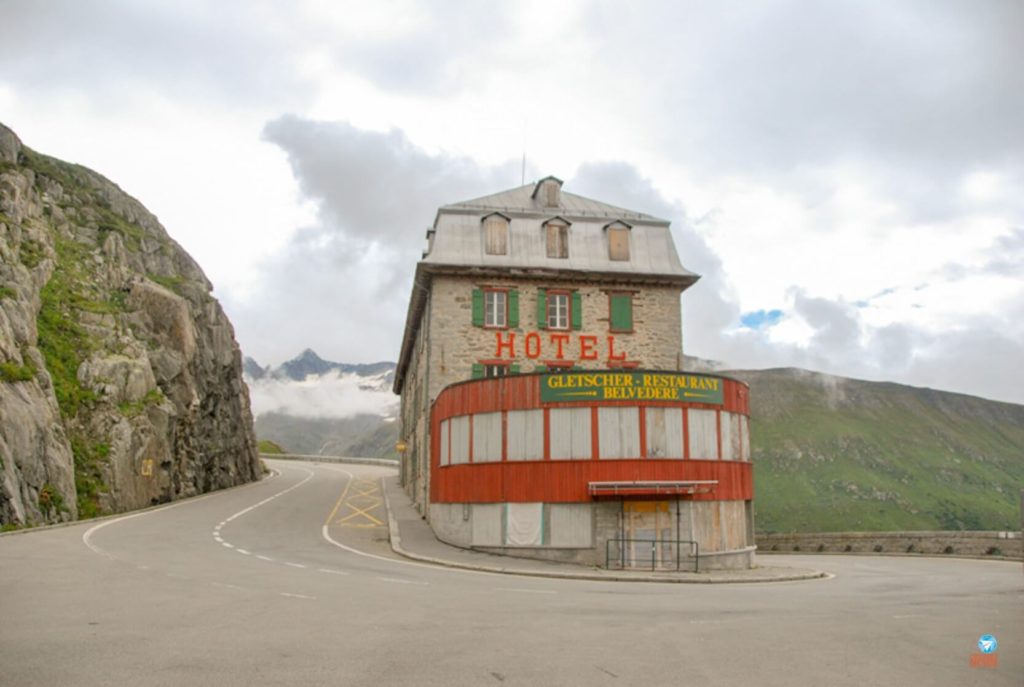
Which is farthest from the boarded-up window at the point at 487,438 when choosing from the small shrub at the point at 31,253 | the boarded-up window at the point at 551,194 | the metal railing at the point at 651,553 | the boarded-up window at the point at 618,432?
the small shrub at the point at 31,253

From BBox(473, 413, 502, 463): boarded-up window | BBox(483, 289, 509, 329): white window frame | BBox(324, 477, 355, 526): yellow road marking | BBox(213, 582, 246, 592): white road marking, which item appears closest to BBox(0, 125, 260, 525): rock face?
BBox(324, 477, 355, 526): yellow road marking

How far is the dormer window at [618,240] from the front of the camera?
3569 centimetres

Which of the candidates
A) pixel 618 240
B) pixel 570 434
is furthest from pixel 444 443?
pixel 618 240

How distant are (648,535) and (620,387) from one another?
171 inches

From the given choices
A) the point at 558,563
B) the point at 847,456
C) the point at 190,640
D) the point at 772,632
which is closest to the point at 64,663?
the point at 190,640

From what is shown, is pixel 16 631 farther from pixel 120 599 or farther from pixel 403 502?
pixel 403 502

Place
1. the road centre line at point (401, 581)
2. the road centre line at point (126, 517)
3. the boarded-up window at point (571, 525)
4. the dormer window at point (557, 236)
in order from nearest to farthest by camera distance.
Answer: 1. the road centre line at point (401, 581)
2. the road centre line at point (126, 517)
3. the boarded-up window at point (571, 525)
4. the dormer window at point (557, 236)

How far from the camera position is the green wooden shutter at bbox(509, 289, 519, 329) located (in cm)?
3416

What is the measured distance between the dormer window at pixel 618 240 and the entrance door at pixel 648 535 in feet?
45.1

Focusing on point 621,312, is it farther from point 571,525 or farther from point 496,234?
point 571,525

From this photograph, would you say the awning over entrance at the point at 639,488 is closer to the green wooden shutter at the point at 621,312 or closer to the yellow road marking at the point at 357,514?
the green wooden shutter at the point at 621,312

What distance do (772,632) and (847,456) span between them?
551ft

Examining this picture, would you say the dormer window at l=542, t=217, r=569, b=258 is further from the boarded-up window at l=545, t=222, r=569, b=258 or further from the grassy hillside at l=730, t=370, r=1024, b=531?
the grassy hillside at l=730, t=370, r=1024, b=531

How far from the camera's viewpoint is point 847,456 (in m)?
166
